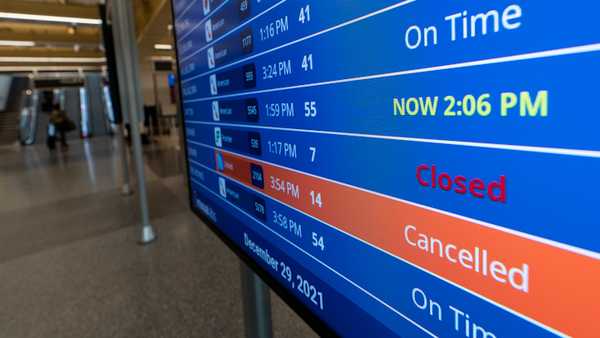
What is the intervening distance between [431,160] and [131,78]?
2.82 meters

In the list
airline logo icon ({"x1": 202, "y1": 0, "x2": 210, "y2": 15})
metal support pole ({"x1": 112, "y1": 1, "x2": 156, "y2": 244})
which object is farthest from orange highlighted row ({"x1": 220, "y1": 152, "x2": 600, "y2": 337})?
metal support pole ({"x1": 112, "y1": 1, "x2": 156, "y2": 244})

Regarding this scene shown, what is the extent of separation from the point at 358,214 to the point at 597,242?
265 millimetres

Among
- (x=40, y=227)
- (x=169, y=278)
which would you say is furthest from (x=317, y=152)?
(x=40, y=227)

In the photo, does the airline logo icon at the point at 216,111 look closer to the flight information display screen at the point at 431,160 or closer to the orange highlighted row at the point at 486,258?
the flight information display screen at the point at 431,160

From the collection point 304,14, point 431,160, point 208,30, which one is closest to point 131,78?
point 208,30

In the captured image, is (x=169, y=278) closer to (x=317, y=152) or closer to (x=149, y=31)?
(x=317, y=152)

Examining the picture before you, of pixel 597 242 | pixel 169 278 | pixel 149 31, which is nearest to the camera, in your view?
pixel 597 242

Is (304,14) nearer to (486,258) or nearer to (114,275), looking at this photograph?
(486,258)

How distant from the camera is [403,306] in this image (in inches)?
17.1

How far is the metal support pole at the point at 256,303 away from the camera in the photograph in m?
1.01

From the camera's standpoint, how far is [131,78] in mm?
2740

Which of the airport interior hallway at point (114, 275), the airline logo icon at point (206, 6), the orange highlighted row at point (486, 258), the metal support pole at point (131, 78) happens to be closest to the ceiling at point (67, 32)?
the metal support pole at point (131, 78)

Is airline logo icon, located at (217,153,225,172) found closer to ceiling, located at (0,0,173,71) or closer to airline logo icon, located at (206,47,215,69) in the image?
airline logo icon, located at (206,47,215,69)

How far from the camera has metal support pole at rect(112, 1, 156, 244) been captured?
2695mm
